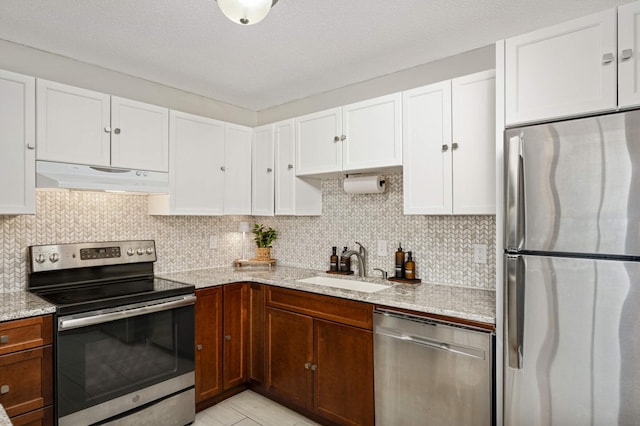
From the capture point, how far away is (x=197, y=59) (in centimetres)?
269

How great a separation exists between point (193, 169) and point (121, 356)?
4.78 feet

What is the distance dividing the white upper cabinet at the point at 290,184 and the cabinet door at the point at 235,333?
2.53ft

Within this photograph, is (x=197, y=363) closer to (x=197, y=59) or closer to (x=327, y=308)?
(x=327, y=308)

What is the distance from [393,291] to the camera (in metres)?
2.45

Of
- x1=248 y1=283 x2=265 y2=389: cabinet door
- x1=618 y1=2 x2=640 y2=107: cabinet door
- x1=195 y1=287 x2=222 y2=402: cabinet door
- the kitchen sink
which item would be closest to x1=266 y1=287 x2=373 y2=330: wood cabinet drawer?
x1=248 y1=283 x2=265 y2=389: cabinet door

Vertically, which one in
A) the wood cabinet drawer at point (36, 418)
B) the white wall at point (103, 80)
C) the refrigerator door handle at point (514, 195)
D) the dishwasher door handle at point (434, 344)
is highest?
the white wall at point (103, 80)

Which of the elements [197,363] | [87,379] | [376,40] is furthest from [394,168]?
[87,379]

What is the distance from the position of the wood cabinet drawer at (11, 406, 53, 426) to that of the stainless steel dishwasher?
1.77 meters

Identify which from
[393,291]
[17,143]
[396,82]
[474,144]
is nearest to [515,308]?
[393,291]

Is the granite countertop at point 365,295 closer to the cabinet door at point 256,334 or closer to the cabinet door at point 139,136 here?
the cabinet door at point 256,334

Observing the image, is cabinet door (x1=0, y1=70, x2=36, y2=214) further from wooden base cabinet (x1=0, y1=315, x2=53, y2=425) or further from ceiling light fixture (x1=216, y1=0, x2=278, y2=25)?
ceiling light fixture (x1=216, y1=0, x2=278, y2=25)

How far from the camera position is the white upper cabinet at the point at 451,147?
7.07 feet

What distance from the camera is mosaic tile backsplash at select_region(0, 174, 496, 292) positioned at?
8.21 ft

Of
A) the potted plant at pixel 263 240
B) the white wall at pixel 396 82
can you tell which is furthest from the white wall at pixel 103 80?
the potted plant at pixel 263 240
